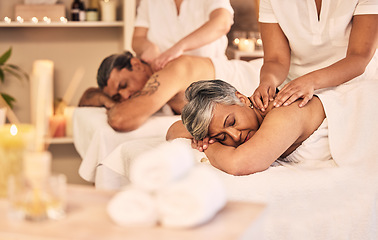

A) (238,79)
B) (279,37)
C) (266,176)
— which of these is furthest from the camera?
(238,79)

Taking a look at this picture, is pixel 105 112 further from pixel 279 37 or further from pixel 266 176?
pixel 266 176

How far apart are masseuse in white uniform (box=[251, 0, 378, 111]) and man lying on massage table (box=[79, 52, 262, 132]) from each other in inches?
17.4

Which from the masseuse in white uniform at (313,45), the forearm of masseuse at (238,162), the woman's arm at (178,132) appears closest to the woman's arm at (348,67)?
the masseuse in white uniform at (313,45)

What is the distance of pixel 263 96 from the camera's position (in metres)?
1.96

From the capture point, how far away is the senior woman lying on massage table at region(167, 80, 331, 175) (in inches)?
67.9

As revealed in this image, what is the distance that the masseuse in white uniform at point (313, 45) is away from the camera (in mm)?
1924

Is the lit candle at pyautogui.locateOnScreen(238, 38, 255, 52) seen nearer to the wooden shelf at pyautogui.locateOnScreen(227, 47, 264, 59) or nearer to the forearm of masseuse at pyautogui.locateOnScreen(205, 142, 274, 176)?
the wooden shelf at pyautogui.locateOnScreen(227, 47, 264, 59)

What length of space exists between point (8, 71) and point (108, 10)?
2.59 ft

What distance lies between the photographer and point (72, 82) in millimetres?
3959

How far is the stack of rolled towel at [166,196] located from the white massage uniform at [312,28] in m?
1.32

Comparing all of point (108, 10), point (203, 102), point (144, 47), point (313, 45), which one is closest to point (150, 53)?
point (144, 47)

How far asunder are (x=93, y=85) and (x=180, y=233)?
10.3 ft

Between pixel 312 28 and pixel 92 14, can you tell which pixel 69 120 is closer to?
pixel 92 14

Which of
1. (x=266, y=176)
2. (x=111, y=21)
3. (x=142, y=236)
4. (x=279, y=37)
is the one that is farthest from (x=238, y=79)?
(x=142, y=236)
